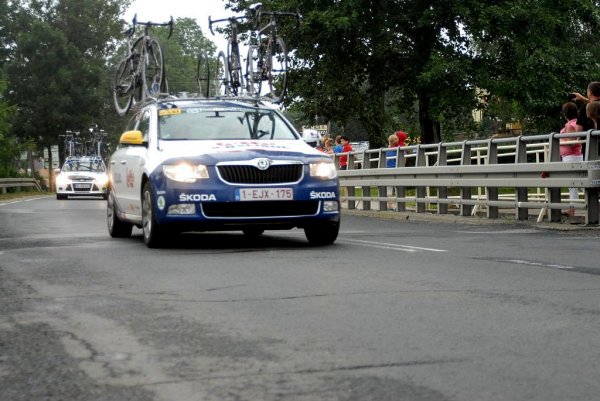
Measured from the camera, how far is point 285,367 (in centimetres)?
513

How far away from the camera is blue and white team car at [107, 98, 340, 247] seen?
11812 mm

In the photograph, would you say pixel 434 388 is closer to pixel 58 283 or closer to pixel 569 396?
pixel 569 396

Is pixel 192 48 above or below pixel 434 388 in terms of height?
above

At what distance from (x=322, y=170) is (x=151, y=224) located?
5.99ft

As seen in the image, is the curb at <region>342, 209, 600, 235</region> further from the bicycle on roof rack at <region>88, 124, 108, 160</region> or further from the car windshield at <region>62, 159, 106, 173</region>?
the bicycle on roof rack at <region>88, 124, 108, 160</region>

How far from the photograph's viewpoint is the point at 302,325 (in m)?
6.33

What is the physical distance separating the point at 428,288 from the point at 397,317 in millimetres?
1440

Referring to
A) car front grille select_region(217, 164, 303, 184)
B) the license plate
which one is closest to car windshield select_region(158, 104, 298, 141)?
car front grille select_region(217, 164, 303, 184)

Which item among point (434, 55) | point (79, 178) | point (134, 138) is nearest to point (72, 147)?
point (79, 178)

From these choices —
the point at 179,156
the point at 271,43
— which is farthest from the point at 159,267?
the point at 271,43

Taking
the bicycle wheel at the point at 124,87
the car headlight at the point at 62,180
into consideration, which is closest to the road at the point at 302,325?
the bicycle wheel at the point at 124,87

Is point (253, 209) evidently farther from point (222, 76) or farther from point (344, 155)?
point (344, 155)

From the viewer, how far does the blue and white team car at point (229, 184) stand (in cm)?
1181

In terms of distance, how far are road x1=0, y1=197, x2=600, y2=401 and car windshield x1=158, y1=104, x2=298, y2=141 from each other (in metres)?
1.89
